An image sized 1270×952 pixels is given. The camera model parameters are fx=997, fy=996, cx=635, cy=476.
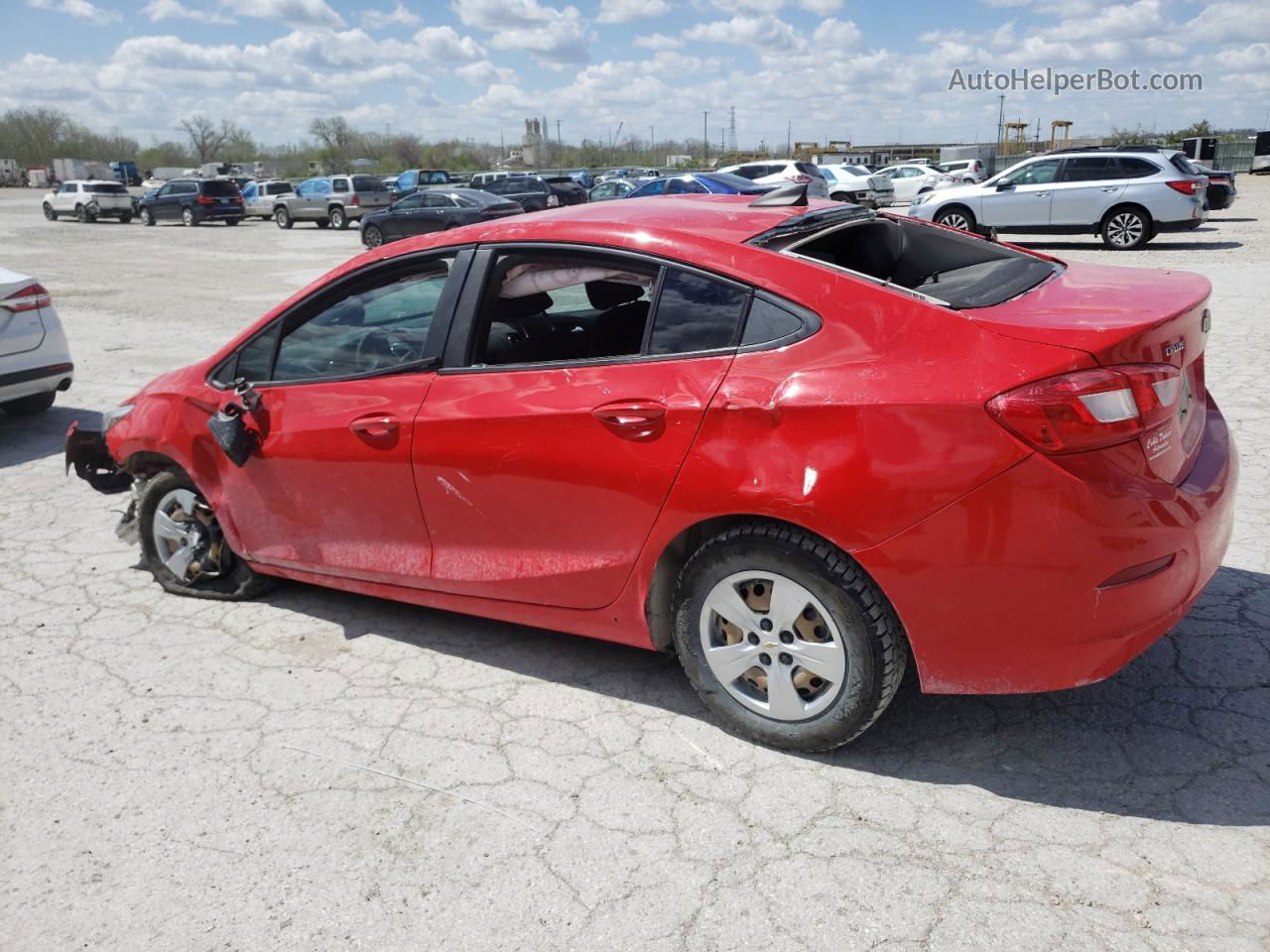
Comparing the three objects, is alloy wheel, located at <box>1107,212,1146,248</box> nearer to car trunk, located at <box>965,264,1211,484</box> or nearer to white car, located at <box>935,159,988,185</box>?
white car, located at <box>935,159,988,185</box>

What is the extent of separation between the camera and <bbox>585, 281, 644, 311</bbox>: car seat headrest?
3633mm

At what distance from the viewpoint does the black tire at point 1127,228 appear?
17.1 m

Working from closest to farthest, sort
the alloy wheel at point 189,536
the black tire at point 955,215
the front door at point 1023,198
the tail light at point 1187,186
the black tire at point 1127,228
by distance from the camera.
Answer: the alloy wheel at point 189,536 → the tail light at point 1187,186 → the black tire at point 1127,228 → the front door at point 1023,198 → the black tire at point 955,215

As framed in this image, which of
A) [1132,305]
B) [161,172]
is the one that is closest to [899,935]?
[1132,305]

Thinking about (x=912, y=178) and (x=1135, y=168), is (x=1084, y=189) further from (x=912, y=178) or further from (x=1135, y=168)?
(x=912, y=178)

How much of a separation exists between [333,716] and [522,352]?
1.42 m

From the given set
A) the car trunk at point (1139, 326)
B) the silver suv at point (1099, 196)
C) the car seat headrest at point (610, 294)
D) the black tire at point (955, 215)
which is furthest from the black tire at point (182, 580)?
the black tire at point (955, 215)

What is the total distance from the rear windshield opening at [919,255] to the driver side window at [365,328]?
137cm

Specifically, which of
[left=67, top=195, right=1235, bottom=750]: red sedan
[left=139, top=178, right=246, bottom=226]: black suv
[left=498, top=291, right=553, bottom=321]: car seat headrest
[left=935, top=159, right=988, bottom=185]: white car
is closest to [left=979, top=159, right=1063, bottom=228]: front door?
[left=935, top=159, right=988, bottom=185]: white car

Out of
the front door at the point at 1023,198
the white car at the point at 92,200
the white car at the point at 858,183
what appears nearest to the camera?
the front door at the point at 1023,198

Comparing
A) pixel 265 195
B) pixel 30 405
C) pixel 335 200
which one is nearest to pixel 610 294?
pixel 30 405

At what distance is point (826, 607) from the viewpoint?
2768mm

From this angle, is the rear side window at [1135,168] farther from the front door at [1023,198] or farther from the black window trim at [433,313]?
the black window trim at [433,313]

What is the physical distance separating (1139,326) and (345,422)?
102 inches
